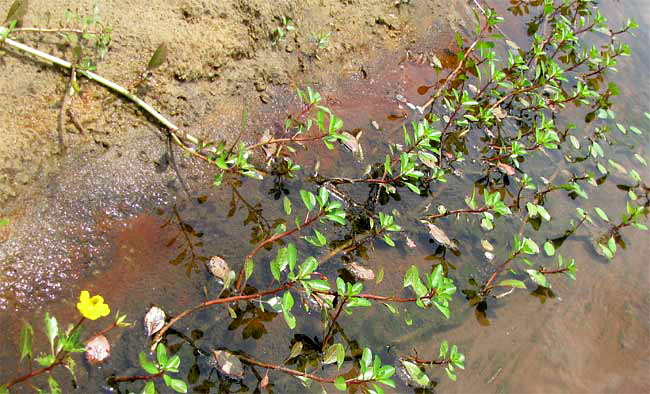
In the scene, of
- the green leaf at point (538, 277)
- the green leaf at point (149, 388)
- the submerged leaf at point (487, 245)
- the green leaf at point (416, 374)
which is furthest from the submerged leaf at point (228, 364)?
the green leaf at point (538, 277)

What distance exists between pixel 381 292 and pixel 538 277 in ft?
3.18

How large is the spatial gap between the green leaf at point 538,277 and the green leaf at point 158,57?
2.32 meters

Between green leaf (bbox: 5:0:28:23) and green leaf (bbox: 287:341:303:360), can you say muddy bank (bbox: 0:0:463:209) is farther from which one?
green leaf (bbox: 287:341:303:360)

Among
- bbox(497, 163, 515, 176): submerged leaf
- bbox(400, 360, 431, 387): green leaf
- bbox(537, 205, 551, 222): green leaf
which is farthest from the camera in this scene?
bbox(497, 163, 515, 176): submerged leaf

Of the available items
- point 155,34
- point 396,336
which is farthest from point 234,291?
point 155,34

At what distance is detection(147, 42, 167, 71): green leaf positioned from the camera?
2791 millimetres

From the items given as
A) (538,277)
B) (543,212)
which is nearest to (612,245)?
(543,212)

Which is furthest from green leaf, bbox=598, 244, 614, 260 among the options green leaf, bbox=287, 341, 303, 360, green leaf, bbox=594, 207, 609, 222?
green leaf, bbox=287, 341, 303, 360

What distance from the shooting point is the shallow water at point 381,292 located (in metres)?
2.31

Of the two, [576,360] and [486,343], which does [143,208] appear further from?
[576,360]

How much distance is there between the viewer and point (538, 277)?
3.09 meters

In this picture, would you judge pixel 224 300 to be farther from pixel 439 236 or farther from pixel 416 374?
pixel 439 236

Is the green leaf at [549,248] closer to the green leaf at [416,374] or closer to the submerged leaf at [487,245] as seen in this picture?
the submerged leaf at [487,245]

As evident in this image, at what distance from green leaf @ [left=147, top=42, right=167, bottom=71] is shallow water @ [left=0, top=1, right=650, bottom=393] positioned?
0.68 metres
